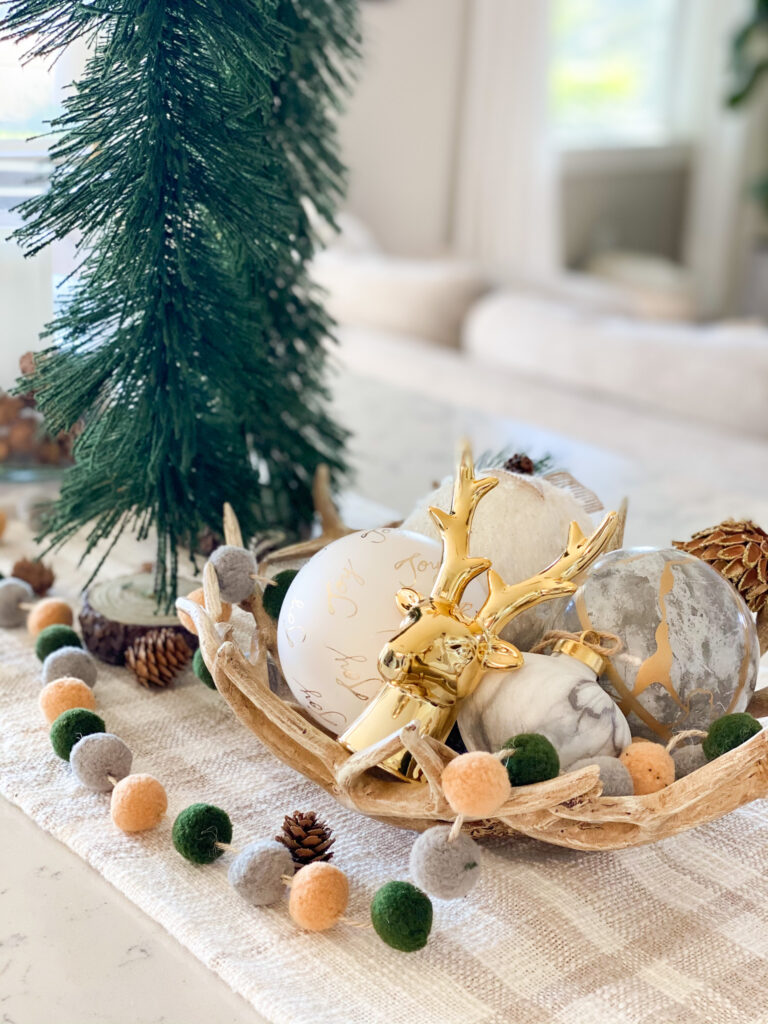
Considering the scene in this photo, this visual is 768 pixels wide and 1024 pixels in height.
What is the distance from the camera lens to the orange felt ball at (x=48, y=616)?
73cm

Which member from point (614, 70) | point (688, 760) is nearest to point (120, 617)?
point (688, 760)

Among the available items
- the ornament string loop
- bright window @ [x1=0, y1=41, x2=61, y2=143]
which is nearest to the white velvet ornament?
the ornament string loop

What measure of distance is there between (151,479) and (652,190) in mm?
4134

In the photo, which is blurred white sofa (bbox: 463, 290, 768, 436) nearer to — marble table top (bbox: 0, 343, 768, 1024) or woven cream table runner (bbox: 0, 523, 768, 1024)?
marble table top (bbox: 0, 343, 768, 1024)

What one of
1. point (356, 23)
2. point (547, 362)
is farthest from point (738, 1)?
point (356, 23)

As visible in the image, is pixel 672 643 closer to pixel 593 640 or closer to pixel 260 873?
pixel 593 640

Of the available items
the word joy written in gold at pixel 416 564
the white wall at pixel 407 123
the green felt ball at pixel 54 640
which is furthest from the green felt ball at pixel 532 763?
the white wall at pixel 407 123

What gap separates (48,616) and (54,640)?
4 centimetres

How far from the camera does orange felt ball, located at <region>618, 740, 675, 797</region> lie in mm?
493

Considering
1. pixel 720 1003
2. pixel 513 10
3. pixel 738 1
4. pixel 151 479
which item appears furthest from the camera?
pixel 738 1

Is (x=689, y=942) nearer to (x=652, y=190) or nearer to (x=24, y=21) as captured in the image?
(x=24, y=21)

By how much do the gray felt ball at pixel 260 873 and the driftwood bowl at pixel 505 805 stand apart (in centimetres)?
4

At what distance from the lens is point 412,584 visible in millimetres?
554

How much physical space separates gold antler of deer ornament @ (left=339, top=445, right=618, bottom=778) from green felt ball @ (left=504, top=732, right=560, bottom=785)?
0.14 feet
